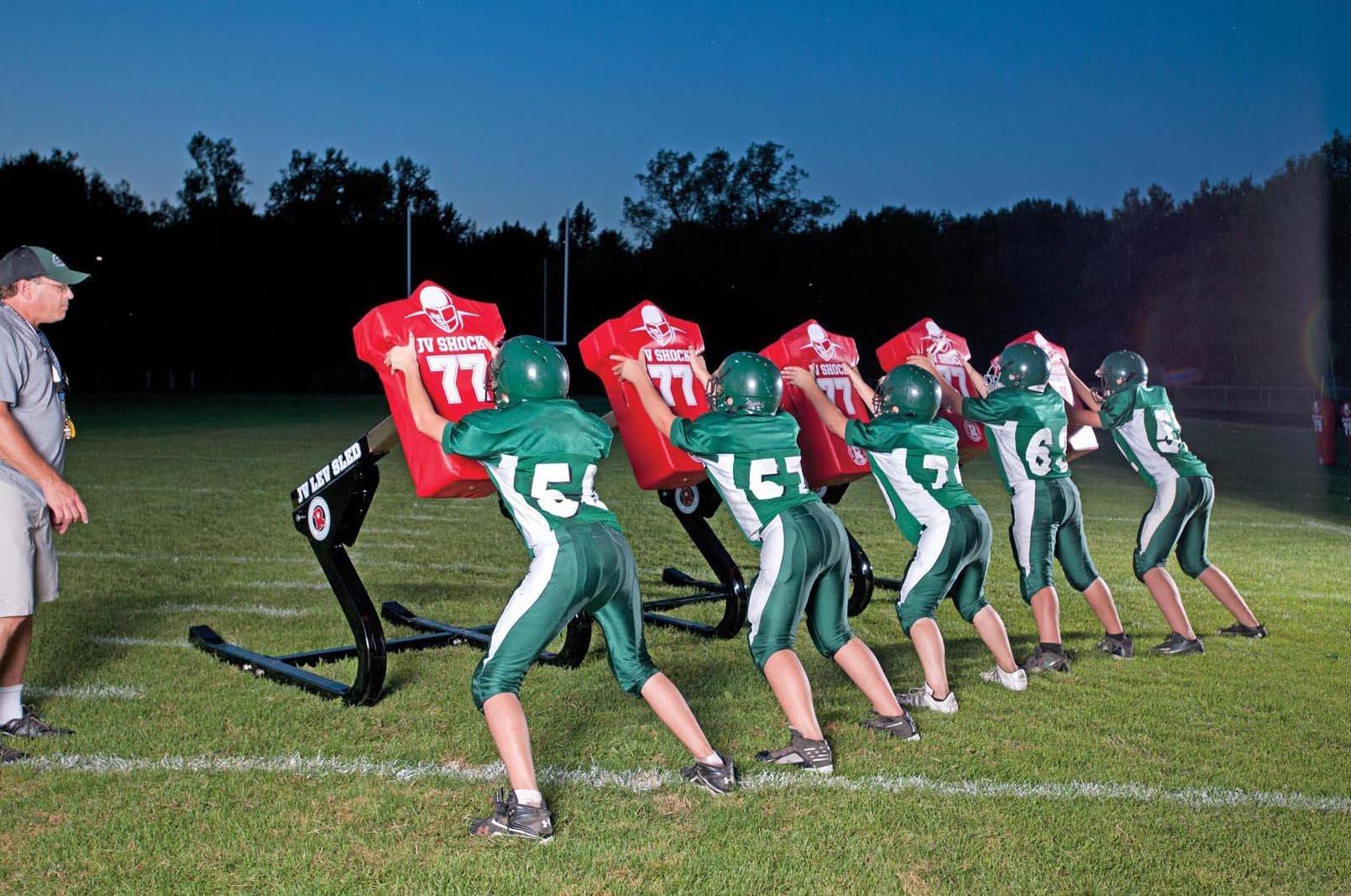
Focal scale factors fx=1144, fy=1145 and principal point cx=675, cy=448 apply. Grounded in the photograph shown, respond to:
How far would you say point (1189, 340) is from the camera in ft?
167

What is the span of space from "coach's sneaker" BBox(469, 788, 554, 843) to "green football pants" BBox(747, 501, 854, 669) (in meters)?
1.26

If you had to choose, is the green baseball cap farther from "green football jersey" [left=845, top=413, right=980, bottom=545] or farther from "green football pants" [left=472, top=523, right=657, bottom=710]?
"green football jersey" [left=845, top=413, right=980, bottom=545]

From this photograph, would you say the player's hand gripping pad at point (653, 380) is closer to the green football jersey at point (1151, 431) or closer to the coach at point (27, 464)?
the coach at point (27, 464)

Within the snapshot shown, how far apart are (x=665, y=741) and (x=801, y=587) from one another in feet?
3.18

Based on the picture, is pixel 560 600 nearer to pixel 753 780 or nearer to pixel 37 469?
pixel 753 780

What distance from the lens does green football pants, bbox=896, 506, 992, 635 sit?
226 inches

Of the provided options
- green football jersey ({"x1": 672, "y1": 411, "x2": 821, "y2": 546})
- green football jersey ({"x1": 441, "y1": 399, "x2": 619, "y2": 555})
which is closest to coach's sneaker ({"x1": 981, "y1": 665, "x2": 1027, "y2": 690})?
green football jersey ({"x1": 672, "y1": 411, "x2": 821, "y2": 546})

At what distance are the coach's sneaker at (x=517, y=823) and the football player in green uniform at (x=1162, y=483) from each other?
4659 mm

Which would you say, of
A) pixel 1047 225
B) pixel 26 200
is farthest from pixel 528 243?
pixel 1047 225

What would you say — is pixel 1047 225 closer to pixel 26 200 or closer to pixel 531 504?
pixel 26 200

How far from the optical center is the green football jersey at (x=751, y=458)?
16.4ft

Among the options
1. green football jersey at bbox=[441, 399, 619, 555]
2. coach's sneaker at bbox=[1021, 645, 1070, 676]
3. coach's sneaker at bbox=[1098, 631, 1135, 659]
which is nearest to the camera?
green football jersey at bbox=[441, 399, 619, 555]

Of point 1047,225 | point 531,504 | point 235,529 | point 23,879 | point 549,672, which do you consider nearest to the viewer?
point 23,879

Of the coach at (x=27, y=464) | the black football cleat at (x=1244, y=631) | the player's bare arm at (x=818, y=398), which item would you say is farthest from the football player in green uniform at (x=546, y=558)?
the black football cleat at (x=1244, y=631)
